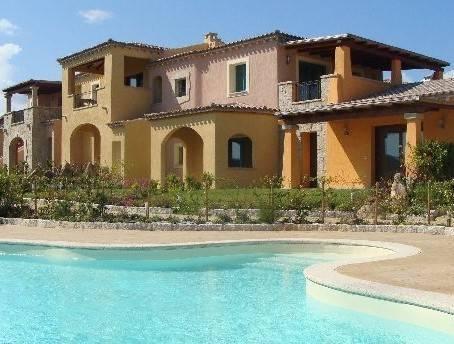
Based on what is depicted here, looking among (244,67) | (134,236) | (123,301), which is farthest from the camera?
(244,67)

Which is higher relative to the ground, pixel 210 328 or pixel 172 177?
pixel 172 177

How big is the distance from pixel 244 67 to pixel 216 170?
19.2ft

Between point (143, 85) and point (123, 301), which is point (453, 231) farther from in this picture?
point (143, 85)

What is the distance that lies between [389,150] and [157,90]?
14.6m

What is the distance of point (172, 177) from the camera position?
90.8 ft

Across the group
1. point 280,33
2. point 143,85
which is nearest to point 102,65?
point 143,85

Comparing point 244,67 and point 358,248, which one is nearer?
point 358,248

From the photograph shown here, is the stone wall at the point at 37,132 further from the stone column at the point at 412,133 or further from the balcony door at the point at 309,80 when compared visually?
the stone column at the point at 412,133

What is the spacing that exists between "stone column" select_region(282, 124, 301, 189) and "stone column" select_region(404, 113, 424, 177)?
16.6ft

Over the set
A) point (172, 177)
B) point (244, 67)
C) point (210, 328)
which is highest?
point (244, 67)

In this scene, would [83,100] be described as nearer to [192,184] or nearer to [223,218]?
[192,184]

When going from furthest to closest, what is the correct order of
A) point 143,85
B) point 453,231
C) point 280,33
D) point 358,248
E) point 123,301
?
point 143,85, point 280,33, point 453,231, point 358,248, point 123,301

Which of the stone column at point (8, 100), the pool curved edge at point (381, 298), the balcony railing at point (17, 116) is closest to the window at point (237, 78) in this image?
the balcony railing at point (17, 116)

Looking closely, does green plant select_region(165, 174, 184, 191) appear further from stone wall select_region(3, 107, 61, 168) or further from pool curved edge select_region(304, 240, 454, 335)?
pool curved edge select_region(304, 240, 454, 335)
